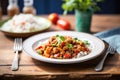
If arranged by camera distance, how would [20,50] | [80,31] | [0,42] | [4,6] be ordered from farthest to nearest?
1. [4,6]
2. [80,31]
3. [0,42]
4. [20,50]

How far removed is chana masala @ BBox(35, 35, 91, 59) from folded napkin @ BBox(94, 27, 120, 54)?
18 cm

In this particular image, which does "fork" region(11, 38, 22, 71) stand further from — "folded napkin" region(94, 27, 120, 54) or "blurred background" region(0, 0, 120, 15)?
"blurred background" region(0, 0, 120, 15)

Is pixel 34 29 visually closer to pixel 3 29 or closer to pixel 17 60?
A: pixel 3 29

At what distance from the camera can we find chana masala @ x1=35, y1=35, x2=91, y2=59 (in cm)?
124

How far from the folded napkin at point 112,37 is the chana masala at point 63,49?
185mm

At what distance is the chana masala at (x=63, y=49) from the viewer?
1239 mm

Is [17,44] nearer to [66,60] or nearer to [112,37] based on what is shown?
[66,60]

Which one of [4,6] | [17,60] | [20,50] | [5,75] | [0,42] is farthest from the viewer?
[4,6]

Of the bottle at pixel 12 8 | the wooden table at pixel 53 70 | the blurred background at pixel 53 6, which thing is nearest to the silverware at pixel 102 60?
the wooden table at pixel 53 70

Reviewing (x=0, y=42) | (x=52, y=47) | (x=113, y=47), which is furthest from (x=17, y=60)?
(x=113, y=47)

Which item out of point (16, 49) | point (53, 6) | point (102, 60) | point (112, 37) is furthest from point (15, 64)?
point (53, 6)

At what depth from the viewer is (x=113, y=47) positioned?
1396 millimetres

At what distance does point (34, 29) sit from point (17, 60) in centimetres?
40

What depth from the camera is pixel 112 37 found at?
4.91ft
